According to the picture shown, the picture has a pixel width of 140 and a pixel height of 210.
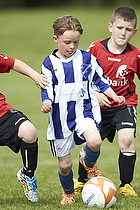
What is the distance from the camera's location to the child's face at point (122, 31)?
600 centimetres

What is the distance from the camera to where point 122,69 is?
616 cm

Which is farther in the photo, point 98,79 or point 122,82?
point 122,82

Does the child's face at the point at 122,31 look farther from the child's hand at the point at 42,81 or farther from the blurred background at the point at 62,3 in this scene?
the blurred background at the point at 62,3

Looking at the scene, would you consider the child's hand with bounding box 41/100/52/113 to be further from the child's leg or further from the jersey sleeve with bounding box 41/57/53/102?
the child's leg

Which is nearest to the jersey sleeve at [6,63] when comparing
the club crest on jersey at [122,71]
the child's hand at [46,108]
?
the child's hand at [46,108]

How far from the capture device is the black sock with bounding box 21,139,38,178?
5133 mm

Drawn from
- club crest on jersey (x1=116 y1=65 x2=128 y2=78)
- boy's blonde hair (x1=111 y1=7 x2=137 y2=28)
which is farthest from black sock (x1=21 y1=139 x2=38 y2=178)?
boy's blonde hair (x1=111 y1=7 x2=137 y2=28)

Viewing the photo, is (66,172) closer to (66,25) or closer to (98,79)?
(98,79)

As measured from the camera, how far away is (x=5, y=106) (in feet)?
17.1

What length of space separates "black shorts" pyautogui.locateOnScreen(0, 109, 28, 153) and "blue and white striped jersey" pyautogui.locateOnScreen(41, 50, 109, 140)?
0.39 meters

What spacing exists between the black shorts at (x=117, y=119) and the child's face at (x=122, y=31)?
2.78 ft

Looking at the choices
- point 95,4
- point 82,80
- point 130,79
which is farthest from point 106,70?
point 95,4

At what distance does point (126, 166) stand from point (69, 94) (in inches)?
54.4

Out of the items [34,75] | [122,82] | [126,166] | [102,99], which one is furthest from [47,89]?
[126,166]
